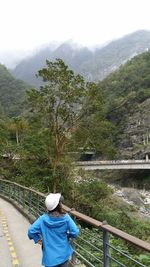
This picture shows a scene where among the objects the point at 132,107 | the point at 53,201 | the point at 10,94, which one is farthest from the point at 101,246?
the point at 10,94

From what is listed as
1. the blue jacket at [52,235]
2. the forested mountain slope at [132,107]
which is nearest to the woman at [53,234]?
the blue jacket at [52,235]

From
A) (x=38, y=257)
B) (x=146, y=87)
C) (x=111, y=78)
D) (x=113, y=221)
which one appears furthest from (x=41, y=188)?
(x=111, y=78)

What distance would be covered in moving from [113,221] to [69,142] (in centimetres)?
758

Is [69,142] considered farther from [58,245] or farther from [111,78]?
[111,78]

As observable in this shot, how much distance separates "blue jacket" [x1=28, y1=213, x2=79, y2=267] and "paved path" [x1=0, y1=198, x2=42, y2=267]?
11.9 ft

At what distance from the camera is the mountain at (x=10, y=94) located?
13675cm

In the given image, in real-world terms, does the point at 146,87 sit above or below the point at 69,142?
above

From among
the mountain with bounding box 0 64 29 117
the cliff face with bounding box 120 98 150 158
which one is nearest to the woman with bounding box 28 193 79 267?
the cliff face with bounding box 120 98 150 158

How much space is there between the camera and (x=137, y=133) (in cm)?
9838

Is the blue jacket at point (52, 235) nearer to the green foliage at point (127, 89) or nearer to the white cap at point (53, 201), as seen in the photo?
the white cap at point (53, 201)

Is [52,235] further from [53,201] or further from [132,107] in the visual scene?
[132,107]

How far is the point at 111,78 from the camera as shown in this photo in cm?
13912

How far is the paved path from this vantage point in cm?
917

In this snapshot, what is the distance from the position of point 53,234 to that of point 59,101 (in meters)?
25.4
